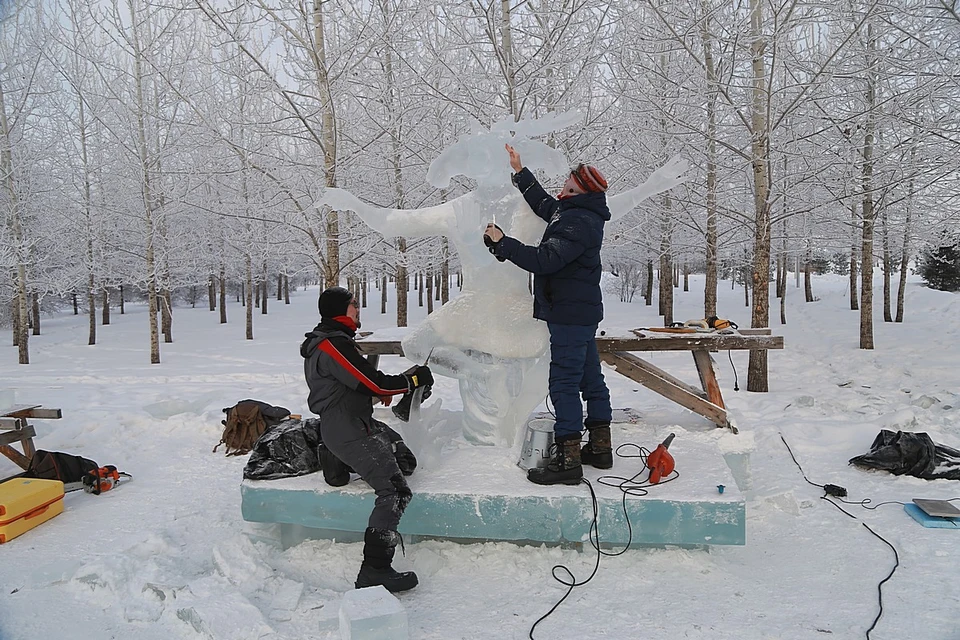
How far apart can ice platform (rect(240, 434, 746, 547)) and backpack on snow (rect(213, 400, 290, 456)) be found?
201 centimetres

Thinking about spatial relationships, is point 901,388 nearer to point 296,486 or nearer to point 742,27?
point 742,27

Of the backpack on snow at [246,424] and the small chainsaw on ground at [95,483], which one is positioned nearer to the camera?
the small chainsaw on ground at [95,483]

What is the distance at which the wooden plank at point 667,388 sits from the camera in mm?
4789

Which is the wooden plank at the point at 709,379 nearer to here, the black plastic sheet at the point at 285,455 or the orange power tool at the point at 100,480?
the black plastic sheet at the point at 285,455

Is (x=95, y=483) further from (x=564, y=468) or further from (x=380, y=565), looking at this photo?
(x=564, y=468)

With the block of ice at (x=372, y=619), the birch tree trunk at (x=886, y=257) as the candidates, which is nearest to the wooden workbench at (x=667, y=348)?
the block of ice at (x=372, y=619)

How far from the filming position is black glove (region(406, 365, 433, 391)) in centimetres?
330

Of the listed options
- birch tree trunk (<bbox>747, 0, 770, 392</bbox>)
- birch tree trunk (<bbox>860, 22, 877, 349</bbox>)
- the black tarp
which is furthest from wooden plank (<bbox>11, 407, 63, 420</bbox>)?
birch tree trunk (<bbox>860, 22, 877, 349</bbox>)

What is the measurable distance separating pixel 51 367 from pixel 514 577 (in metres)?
11.8

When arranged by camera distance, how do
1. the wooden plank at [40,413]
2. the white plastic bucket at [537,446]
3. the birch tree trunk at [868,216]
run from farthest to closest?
the birch tree trunk at [868,216]
the wooden plank at [40,413]
the white plastic bucket at [537,446]

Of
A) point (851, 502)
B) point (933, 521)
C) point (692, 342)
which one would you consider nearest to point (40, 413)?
point (692, 342)

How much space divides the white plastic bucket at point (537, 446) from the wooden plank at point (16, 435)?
3.59 metres

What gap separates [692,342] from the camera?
15.4 ft

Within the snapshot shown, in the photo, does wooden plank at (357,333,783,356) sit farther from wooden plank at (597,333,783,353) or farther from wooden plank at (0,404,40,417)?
wooden plank at (0,404,40,417)
